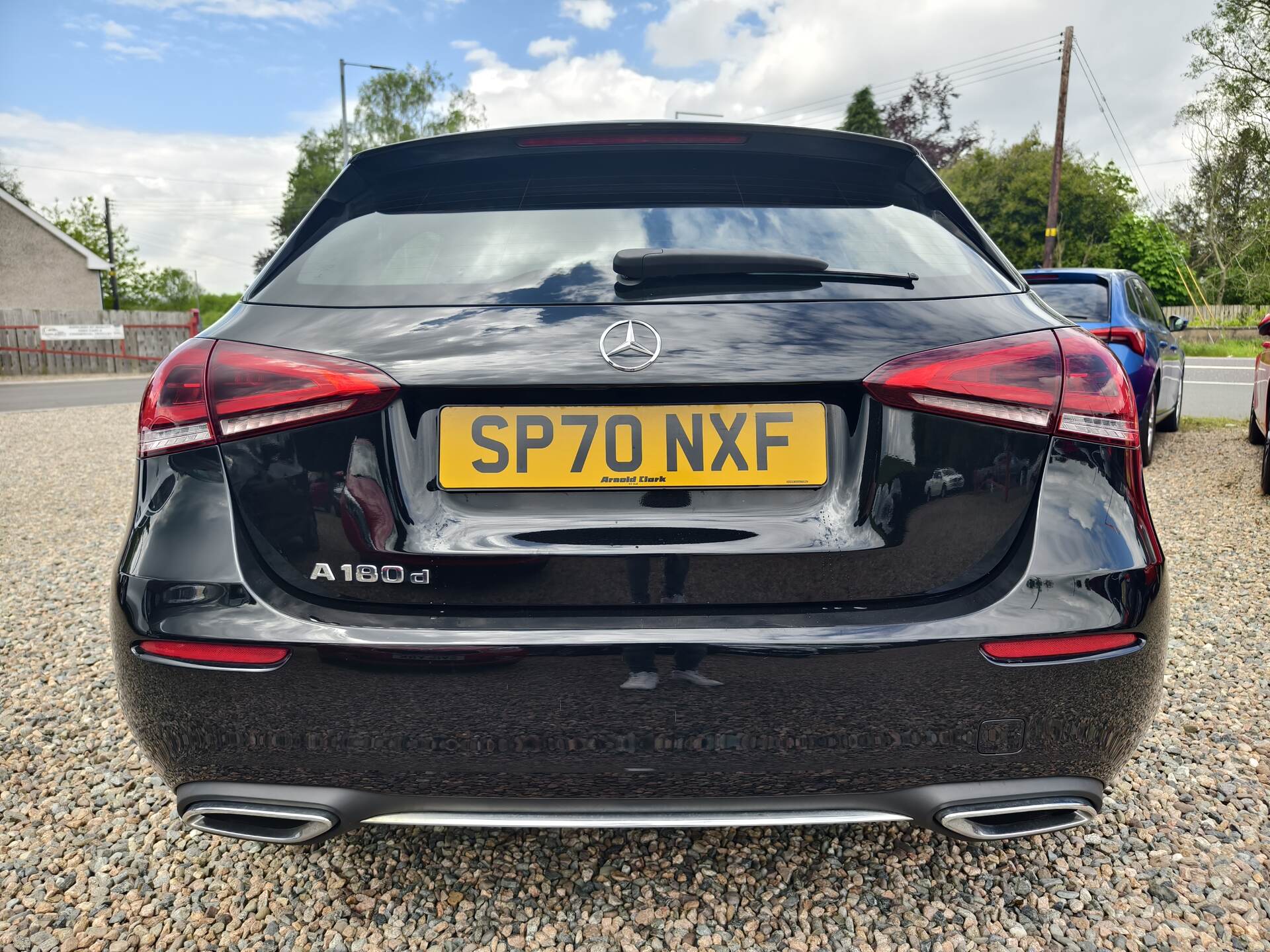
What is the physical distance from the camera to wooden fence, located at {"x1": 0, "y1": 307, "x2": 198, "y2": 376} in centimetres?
2702

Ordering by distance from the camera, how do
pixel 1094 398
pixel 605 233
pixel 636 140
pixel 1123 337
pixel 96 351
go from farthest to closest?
pixel 96 351 < pixel 1123 337 < pixel 636 140 < pixel 605 233 < pixel 1094 398

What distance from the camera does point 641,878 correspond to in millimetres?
1944

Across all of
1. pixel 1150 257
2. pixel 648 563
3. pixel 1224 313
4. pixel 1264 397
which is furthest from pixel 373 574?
pixel 1224 313

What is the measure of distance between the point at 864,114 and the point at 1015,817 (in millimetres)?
55210

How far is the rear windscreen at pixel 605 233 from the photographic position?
1599 mm

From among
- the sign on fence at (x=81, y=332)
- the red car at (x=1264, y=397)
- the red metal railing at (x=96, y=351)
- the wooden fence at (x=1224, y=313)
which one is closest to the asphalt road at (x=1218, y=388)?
the red car at (x=1264, y=397)

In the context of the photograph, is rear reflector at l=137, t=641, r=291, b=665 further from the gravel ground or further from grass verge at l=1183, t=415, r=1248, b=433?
grass verge at l=1183, t=415, r=1248, b=433

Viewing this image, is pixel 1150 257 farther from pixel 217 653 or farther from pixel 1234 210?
pixel 217 653

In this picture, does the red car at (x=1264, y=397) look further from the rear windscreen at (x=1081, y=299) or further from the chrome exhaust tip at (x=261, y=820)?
the chrome exhaust tip at (x=261, y=820)

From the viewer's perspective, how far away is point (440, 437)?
4.86ft

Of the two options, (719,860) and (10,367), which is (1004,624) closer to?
(719,860)

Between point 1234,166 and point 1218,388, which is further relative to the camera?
point 1234,166

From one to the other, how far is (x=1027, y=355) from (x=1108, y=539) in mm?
343

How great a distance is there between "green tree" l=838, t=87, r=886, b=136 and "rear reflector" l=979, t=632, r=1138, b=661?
53.1 m
